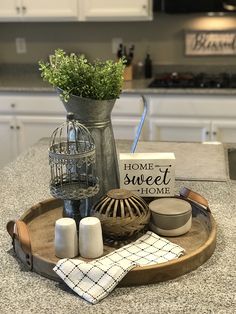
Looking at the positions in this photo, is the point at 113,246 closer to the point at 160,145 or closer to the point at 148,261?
the point at 148,261

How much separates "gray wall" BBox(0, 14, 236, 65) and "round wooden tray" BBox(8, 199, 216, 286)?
2718 mm

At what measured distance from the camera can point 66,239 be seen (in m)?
1.17

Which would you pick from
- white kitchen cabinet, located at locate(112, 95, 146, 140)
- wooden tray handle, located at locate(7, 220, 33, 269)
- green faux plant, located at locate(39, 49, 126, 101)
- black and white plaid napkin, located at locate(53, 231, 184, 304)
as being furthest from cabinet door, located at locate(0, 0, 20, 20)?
black and white plaid napkin, located at locate(53, 231, 184, 304)

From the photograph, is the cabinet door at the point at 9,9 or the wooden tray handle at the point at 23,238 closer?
the wooden tray handle at the point at 23,238

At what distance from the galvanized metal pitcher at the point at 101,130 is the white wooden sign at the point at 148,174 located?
0.11 feet

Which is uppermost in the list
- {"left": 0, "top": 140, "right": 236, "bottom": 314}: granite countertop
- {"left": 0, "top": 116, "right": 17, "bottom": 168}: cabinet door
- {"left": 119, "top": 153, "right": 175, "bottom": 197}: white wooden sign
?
{"left": 119, "top": 153, "right": 175, "bottom": 197}: white wooden sign

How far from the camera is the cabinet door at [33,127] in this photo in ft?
11.7

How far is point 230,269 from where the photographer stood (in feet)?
3.81

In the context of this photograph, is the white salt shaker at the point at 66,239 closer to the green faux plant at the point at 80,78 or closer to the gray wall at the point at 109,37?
the green faux plant at the point at 80,78

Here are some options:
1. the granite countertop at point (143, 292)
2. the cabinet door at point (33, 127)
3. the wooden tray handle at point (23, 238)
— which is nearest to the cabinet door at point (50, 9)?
the cabinet door at point (33, 127)

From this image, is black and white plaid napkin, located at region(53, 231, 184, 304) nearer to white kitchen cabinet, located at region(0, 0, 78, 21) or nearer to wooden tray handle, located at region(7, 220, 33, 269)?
wooden tray handle, located at region(7, 220, 33, 269)

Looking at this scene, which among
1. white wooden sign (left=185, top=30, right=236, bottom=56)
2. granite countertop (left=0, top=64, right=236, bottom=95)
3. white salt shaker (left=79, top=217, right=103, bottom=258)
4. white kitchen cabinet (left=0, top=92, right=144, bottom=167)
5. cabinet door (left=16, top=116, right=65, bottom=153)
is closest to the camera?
white salt shaker (left=79, top=217, right=103, bottom=258)

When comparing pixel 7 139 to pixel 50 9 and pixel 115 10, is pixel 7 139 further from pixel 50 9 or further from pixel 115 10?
pixel 115 10

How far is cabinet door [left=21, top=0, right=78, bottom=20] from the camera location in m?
3.61
